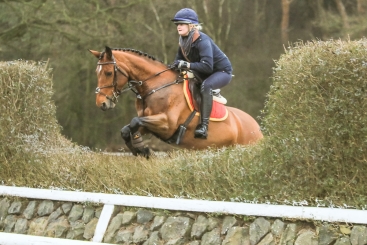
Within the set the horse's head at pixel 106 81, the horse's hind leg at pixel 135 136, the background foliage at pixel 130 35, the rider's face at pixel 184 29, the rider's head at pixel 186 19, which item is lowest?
the background foliage at pixel 130 35

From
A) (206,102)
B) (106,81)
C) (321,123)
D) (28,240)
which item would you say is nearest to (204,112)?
(206,102)

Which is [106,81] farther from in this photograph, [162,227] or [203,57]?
[162,227]

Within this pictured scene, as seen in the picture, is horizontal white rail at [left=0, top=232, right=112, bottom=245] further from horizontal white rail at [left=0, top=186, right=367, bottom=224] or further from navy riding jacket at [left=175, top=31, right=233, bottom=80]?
navy riding jacket at [left=175, top=31, right=233, bottom=80]

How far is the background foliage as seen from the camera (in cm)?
1847

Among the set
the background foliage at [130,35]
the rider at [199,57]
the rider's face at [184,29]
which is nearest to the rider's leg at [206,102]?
the rider at [199,57]

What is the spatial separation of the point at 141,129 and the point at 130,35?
34.3 feet

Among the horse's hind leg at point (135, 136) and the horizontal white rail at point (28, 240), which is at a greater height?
the horse's hind leg at point (135, 136)

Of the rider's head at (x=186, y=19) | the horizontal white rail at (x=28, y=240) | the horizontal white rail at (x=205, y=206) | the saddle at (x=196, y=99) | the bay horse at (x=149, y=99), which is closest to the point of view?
the horizontal white rail at (x=205, y=206)

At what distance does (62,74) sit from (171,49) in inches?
117

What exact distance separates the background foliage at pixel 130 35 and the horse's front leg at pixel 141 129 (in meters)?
9.80

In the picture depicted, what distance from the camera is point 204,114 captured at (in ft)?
30.5

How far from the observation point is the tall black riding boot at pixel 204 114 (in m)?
9.21

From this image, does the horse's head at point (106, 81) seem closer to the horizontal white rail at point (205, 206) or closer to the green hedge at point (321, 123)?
the horizontal white rail at point (205, 206)

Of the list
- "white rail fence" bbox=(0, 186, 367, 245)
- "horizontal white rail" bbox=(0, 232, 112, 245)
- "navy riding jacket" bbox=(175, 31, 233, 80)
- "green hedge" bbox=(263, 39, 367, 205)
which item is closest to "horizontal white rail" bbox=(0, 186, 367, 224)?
Answer: "white rail fence" bbox=(0, 186, 367, 245)
